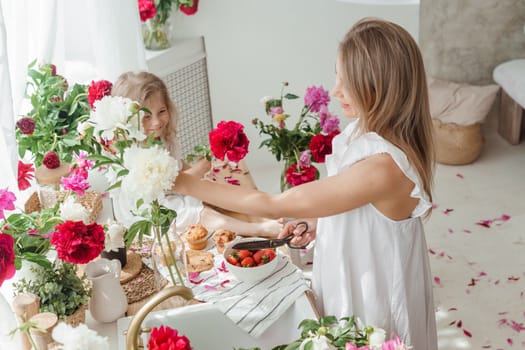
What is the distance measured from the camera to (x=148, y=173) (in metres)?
1.30

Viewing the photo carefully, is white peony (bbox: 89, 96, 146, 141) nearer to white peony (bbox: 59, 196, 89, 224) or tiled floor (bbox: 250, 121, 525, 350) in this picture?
white peony (bbox: 59, 196, 89, 224)

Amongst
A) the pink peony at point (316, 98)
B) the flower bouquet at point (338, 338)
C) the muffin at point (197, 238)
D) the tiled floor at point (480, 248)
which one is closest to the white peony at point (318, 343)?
the flower bouquet at point (338, 338)

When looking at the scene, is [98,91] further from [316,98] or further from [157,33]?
[157,33]

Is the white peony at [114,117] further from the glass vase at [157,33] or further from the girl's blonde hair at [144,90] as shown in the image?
the glass vase at [157,33]

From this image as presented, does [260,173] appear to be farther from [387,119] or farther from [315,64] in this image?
[387,119]

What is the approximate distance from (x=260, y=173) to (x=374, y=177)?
2.43 meters

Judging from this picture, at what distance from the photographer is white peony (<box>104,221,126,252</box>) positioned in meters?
1.77

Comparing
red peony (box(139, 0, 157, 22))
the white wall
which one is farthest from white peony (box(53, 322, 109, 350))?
the white wall

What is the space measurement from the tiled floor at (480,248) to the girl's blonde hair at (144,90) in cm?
129

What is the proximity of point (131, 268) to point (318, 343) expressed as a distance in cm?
72

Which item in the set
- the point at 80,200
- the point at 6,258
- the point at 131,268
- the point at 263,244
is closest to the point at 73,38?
the point at 80,200

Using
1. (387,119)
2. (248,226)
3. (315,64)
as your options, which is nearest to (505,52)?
(315,64)

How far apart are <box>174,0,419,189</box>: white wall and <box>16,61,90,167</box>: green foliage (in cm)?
135

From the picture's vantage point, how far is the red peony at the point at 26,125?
2.09m
